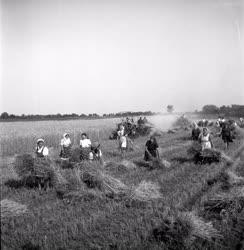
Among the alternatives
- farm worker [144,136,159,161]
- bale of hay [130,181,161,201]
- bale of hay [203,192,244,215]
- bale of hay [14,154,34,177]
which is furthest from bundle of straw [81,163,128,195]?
farm worker [144,136,159,161]

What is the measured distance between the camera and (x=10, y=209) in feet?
28.0

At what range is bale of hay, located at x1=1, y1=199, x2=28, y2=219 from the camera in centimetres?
836

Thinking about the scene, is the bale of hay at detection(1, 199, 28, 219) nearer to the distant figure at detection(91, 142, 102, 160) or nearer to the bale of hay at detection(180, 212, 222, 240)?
the bale of hay at detection(180, 212, 222, 240)

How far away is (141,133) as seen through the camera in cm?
3859

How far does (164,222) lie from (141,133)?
30890mm

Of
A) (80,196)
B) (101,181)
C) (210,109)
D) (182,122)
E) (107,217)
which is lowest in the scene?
(107,217)

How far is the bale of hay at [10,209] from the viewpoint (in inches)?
329

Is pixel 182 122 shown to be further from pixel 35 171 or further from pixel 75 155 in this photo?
pixel 35 171

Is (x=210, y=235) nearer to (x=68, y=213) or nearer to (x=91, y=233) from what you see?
(x=91, y=233)

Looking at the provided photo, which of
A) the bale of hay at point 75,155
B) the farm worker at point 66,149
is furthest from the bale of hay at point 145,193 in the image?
the farm worker at point 66,149

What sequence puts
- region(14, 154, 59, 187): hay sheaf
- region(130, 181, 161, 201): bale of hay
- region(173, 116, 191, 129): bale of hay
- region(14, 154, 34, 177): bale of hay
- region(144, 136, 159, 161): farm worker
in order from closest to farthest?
region(130, 181, 161, 201): bale of hay, region(14, 154, 59, 187): hay sheaf, region(14, 154, 34, 177): bale of hay, region(144, 136, 159, 161): farm worker, region(173, 116, 191, 129): bale of hay

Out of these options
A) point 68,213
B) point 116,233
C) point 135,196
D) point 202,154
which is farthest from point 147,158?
point 116,233

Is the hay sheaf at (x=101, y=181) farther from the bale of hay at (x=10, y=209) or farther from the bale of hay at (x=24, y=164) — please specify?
the bale of hay at (x=10, y=209)

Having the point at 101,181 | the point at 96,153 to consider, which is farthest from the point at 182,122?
the point at 101,181
